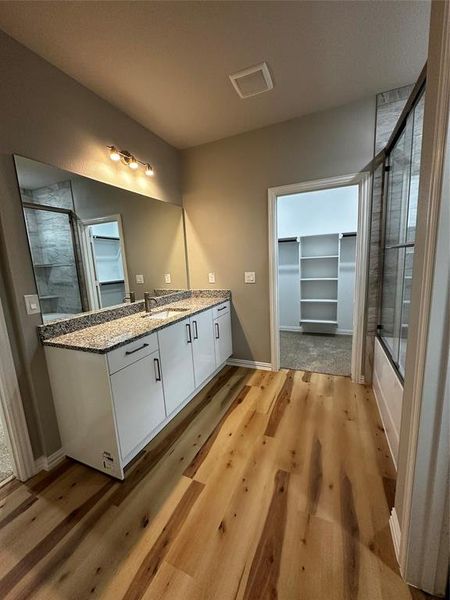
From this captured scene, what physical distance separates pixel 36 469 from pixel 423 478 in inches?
87.5

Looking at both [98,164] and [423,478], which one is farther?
[98,164]

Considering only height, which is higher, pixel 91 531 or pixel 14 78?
pixel 14 78

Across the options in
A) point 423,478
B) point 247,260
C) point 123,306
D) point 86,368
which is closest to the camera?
point 423,478

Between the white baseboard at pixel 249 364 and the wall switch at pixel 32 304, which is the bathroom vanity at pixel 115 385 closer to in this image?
the wall switch at pixel 32 304

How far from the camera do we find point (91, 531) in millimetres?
1304

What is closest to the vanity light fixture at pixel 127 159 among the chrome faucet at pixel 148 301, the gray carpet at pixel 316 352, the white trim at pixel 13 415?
the chrome faucet at pixel 148 301

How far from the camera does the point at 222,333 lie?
289 centimetres

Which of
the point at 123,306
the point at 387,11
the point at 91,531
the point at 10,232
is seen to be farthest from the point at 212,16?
the point at 91,531

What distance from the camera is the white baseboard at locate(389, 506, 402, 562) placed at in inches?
44.5

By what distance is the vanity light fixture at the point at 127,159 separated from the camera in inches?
82.9

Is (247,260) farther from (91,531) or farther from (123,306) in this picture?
(91,531)

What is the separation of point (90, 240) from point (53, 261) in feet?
1.35

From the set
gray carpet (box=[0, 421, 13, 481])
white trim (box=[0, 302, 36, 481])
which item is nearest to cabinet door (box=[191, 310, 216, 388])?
white trim (box=[0, 302, 36, 481])

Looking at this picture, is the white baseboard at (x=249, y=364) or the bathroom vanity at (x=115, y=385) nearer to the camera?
the bathroom vanity at (x=115, y=385)
